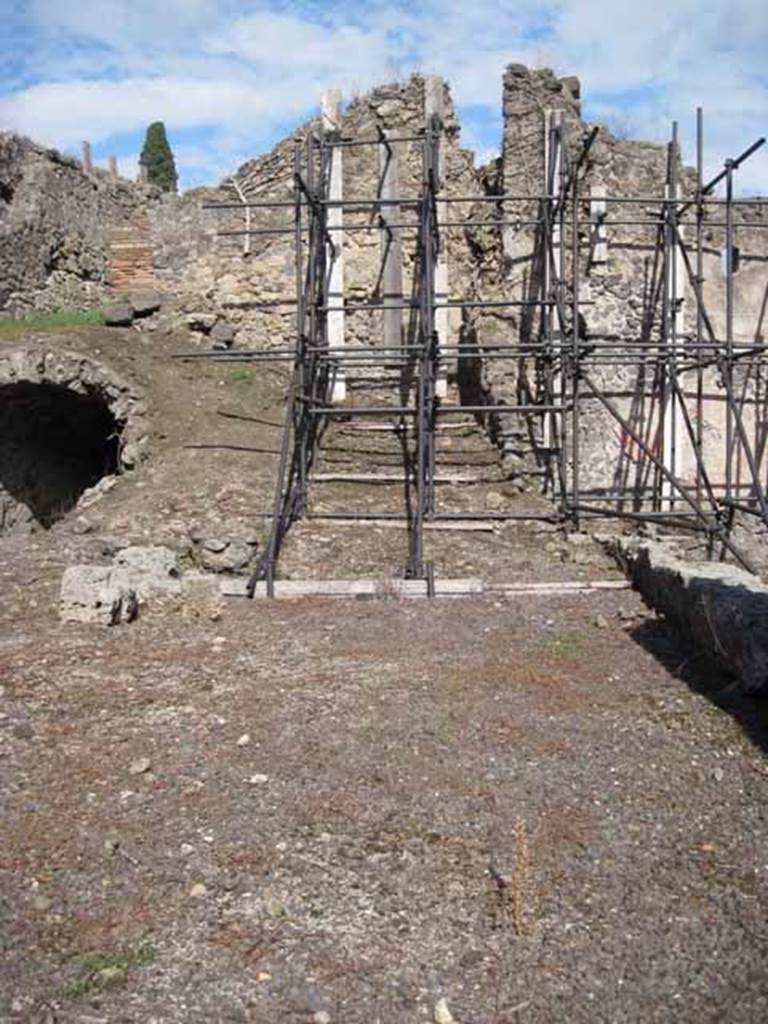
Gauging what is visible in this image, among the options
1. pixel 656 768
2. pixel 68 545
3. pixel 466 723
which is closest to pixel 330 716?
pixel 466 723

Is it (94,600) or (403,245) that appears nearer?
(94,600)

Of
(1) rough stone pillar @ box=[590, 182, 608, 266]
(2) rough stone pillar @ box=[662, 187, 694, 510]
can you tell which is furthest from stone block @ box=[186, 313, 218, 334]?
(2) rough stone pillar @ box=[662, 187, 694, 510]

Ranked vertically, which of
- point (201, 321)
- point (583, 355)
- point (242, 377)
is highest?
point (201, 321)

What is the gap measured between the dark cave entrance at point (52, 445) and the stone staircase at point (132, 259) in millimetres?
2703

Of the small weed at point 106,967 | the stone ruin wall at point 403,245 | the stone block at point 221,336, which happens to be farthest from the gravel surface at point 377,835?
the stone block at point 221,336

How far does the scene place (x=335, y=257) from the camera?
39.9 feet

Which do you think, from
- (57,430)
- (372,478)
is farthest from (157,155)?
(372,478)

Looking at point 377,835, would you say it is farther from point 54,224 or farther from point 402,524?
point 54,224

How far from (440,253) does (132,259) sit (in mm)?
5307

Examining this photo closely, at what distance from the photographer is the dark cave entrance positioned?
1166 centimetres

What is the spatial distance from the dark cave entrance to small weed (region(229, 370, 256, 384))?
66.0 inches

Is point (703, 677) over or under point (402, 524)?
under

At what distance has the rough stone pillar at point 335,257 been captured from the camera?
12062 millimetres

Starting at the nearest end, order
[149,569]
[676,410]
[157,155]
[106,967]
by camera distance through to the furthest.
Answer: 1. [106,967]
2. [149,569]
3. [676,410]
4. [157,155]
